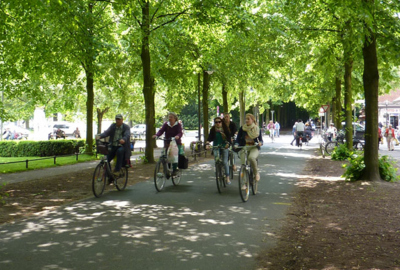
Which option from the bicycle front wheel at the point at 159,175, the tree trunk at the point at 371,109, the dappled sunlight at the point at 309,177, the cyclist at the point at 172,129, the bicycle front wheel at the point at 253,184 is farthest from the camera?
the dappled sunlight at the point at 309,177

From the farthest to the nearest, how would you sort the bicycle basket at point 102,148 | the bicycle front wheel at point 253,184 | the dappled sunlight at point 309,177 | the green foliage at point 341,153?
the green foliage at point 341,153 < the dappled sunlight at point 309,177 < the bicycle basket at point 102,148 < the bicycle front wheel at point 253,184

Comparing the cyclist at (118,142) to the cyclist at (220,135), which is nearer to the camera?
the cyclist at (118,142)

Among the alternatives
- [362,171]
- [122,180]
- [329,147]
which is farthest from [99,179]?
[329,147]

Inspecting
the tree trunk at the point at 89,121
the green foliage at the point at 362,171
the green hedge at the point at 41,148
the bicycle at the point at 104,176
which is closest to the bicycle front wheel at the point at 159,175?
the bicycle at the point at 104,176

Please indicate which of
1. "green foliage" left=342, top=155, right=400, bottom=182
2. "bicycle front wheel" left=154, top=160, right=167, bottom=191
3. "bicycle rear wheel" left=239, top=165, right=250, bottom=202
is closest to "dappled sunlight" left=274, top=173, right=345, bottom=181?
"green foliage" left=342, top=155, right=400, bottom=182

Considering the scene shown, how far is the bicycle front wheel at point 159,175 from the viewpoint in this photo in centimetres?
1151

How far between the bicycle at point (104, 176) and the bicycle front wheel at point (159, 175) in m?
0.84

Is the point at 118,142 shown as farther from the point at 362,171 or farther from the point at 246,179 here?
the point at 362,171

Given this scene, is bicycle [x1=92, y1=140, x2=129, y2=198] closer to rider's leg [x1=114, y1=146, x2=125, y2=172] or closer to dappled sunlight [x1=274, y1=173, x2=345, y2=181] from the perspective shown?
rider's leg [x1=114, y1=146, x2=125, y2=172]

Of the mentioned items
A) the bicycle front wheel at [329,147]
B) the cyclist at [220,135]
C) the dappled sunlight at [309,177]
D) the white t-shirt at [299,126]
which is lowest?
the dappled sunlight at [309,177]

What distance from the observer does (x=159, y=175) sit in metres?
11.7

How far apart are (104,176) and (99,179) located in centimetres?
24

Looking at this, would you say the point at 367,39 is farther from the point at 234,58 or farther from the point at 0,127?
the point at 0,127

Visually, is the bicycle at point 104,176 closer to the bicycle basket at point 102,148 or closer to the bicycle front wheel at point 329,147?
the bicycle basket at point 102,148
